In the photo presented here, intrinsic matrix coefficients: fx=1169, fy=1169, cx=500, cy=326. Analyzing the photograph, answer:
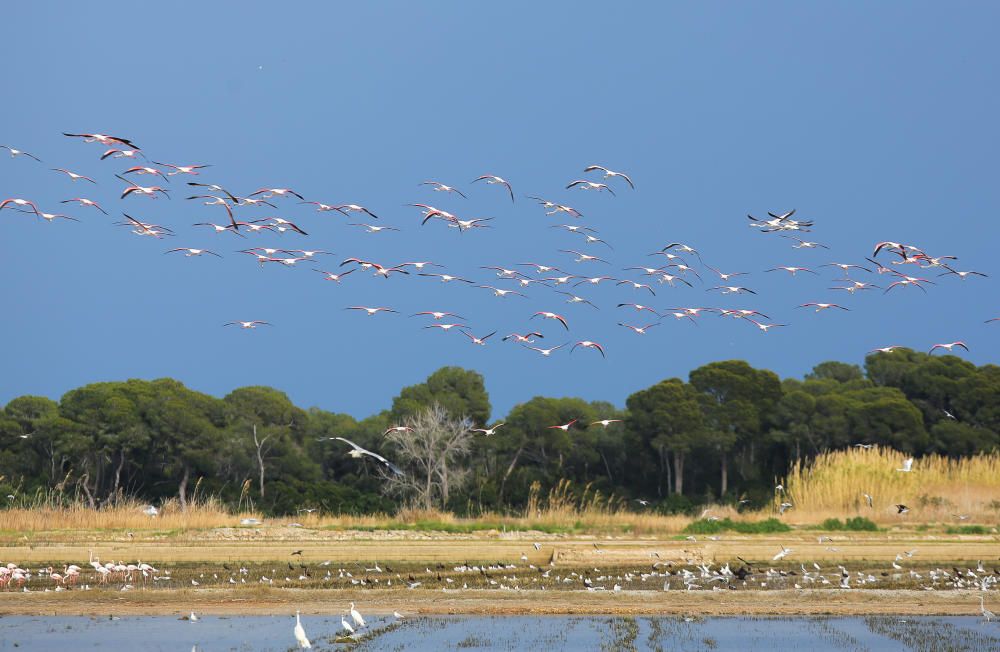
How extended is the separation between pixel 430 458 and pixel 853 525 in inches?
677

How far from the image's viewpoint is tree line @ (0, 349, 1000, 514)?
Result: 44844 mm

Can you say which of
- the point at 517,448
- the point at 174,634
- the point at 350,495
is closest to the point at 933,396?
the point at 517,448

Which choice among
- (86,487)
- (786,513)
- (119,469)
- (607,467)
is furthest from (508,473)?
(86,487)

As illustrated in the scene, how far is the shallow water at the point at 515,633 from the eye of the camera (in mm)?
14961

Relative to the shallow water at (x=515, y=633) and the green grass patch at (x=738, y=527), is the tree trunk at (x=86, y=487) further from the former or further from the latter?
the shallow water at (x=515, y=633)

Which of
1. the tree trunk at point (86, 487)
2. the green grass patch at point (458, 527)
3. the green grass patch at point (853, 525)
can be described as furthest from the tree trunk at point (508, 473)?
the tree trunk at point (86, 487)

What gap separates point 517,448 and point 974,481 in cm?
1862

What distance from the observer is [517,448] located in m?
49.2

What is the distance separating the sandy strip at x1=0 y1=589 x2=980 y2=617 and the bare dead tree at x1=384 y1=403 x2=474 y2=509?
2310 cm

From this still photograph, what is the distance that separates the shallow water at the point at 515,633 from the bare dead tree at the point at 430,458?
1009 inches

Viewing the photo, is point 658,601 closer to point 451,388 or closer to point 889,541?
point 889,541

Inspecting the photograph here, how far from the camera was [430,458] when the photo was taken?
4416 centimetres

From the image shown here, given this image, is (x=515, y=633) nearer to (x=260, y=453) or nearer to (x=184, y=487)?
(x=184, y=487)

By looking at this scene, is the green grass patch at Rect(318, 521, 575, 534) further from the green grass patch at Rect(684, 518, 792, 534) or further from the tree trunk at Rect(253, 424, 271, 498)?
the tree trunk at Rect(253, 424, 271, 498)
